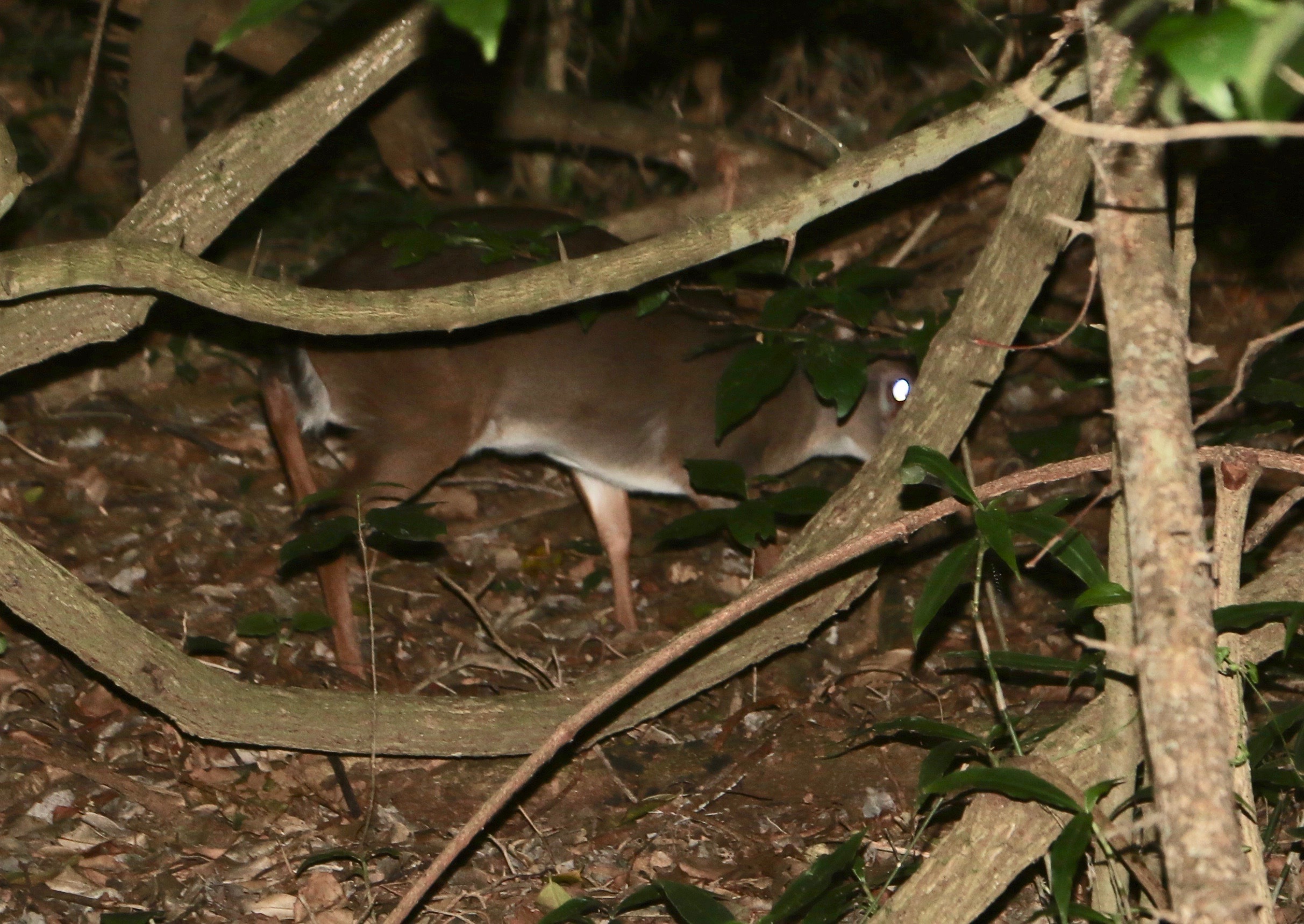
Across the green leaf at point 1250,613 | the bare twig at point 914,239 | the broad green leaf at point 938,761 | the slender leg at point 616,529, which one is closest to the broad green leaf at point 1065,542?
the green leaf at point 1250,613

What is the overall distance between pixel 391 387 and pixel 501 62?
2010mm

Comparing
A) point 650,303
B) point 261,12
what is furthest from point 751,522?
point 261,12

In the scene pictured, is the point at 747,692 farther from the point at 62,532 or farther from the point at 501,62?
the point at 501,62

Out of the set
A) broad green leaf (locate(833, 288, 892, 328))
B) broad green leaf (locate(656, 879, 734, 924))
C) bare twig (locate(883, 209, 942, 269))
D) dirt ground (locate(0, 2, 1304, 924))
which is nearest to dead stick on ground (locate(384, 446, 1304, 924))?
broad green leaf (locate(656, 879, 734, 924))

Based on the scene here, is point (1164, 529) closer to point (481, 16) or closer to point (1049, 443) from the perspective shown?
point (481, 16)

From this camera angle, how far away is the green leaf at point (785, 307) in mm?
4199

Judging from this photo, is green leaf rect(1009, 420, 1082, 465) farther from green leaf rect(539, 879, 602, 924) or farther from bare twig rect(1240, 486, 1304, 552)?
green leaf rect(539, 879, 602, 924)

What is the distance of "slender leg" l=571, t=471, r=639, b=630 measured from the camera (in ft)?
16.0

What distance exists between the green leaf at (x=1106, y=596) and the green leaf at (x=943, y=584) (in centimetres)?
22

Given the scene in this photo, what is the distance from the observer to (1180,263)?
2.57 metres

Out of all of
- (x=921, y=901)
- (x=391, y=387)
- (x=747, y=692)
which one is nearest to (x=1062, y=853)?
(x=921, y=901)

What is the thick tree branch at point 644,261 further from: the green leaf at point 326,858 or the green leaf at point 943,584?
the green leaf at point 326,858

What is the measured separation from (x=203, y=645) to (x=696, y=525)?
1.38m

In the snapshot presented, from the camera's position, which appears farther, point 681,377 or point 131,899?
point 681,377
